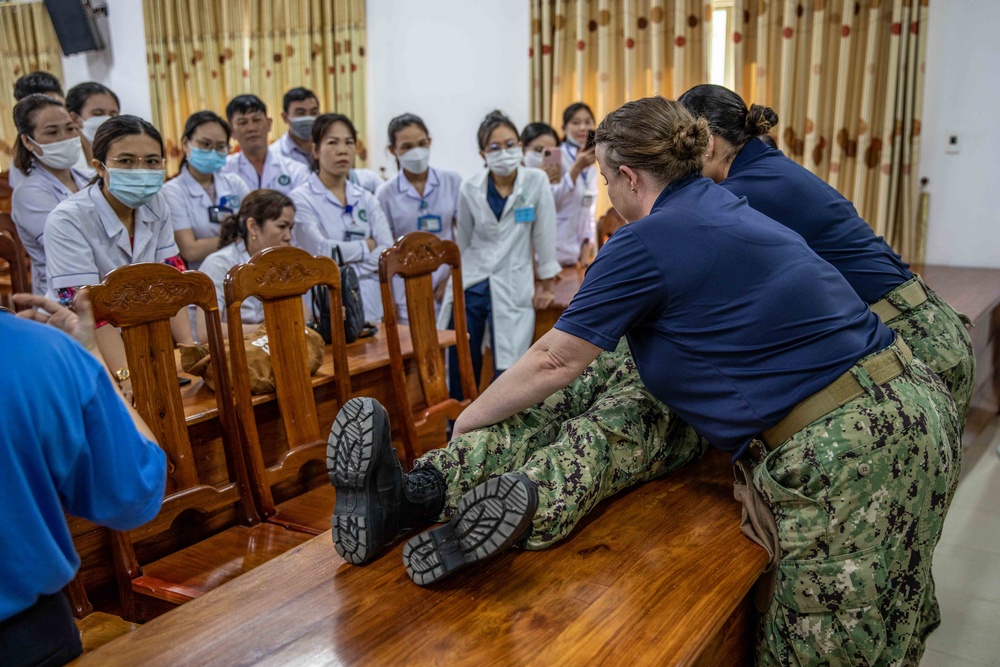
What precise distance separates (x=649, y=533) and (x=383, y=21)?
4960 mm

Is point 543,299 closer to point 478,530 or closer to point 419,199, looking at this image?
point 419,199

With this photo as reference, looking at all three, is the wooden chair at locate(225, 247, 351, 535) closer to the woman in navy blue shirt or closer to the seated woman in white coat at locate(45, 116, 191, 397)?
the seated woman in white coat at locate(45, 116, 191, 397)

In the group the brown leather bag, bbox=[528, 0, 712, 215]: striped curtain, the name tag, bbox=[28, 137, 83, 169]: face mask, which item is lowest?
the brown leather bag

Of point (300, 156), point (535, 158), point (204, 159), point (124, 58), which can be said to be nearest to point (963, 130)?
point (535, 158)

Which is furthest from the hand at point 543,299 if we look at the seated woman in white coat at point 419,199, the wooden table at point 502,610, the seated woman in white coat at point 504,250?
the wooden table at point 502,610

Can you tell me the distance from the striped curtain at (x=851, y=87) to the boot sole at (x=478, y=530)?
357cm

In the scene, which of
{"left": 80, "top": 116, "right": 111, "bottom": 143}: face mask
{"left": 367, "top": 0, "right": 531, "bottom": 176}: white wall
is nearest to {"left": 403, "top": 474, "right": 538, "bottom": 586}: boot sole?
Answer: {"left": 80, "top": 116, "right": 111, "bottom": 143}: face mask

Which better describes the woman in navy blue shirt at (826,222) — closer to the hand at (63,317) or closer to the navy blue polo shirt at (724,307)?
the navy blue polo shirt at (724,307)

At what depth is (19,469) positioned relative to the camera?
85 centimetres

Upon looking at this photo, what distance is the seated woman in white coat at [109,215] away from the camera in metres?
2.37

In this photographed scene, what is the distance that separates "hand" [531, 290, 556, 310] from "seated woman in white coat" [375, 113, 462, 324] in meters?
0.48

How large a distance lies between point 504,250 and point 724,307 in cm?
205

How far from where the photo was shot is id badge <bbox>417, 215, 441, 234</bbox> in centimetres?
374

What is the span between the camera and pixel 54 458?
88 cm
